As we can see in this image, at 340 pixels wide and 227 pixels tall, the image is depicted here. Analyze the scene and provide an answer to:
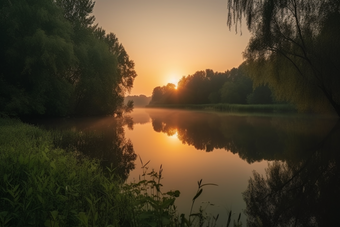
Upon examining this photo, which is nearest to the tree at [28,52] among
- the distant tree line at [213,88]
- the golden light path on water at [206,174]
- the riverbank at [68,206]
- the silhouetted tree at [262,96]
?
the golden light path on water at [206,174]

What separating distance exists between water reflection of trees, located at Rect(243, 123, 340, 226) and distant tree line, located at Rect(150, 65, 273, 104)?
58.3 metres

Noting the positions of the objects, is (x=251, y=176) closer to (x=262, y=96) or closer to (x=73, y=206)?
(x=73, y=206)

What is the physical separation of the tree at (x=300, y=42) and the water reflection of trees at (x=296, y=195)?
879 centimetres

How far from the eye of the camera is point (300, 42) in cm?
1371

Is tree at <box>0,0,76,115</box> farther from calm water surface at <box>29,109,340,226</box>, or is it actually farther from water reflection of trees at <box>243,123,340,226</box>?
water reflection of trees at <box>243,123,340,226</box>

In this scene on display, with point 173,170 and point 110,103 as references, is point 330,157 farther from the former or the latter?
point 110,103

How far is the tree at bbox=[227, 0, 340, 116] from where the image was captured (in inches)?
495

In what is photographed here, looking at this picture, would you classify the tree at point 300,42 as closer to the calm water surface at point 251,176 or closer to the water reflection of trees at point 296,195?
the calm water surface at point 251,176

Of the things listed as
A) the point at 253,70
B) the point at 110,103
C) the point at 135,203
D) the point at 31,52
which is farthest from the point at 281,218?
the point at 110,103

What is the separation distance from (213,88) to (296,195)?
250 feet

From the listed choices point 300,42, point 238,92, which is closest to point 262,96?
point 238,92

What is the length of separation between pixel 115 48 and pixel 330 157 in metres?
35.4

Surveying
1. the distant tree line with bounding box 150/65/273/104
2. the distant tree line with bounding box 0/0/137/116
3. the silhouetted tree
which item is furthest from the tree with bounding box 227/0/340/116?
the distant tree line with bounding box 150/65/273/104

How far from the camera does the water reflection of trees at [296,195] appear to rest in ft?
11.2
